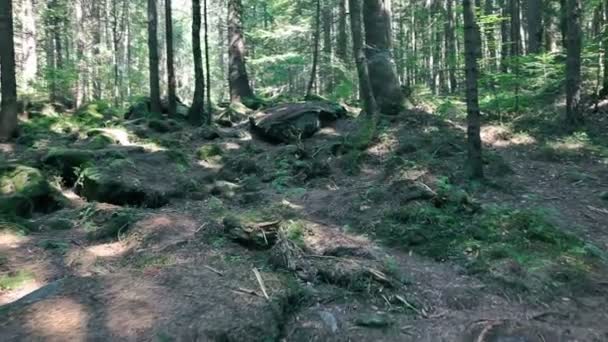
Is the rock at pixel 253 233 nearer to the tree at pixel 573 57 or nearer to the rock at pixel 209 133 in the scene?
the rock at pixel 209 133

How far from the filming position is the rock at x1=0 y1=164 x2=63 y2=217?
27.7 ft

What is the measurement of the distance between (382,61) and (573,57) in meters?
4.92

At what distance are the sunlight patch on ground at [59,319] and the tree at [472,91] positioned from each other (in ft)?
23.6

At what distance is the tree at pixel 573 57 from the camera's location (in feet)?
38.5

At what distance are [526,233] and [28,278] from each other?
682cm

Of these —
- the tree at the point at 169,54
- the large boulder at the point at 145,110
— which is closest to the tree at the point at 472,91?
the tree at the point at 169,54

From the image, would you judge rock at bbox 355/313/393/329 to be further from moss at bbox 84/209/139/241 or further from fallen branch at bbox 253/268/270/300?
moss at bbox 84/209/139/241

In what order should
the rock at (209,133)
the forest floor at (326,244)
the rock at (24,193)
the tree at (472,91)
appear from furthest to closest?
the rock at (209,133), the tree at (472,91), the rock at (24,193), the forest floor at (326,244)

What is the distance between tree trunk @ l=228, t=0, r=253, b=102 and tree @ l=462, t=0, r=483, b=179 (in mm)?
12630

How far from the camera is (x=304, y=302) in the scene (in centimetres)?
526

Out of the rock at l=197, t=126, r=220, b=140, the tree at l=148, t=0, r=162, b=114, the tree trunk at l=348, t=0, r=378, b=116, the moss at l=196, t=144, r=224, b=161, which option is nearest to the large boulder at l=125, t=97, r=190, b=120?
the tree at l=148, t=0, r=162, b=114

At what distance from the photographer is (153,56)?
55.8 feet

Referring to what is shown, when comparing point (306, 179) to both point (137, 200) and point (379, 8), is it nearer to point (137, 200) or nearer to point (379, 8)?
point (137, 200)

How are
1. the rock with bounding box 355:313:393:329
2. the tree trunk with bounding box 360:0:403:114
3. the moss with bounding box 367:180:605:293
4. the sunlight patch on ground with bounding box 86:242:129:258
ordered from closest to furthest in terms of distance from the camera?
the rock with bounding box 355:313:393:329, the moss with bounding box 367:180:605:293, the sunlight patch on ground with bounding box 86:242:129:258, the tree trunk with bounding box 360:0:403:114
